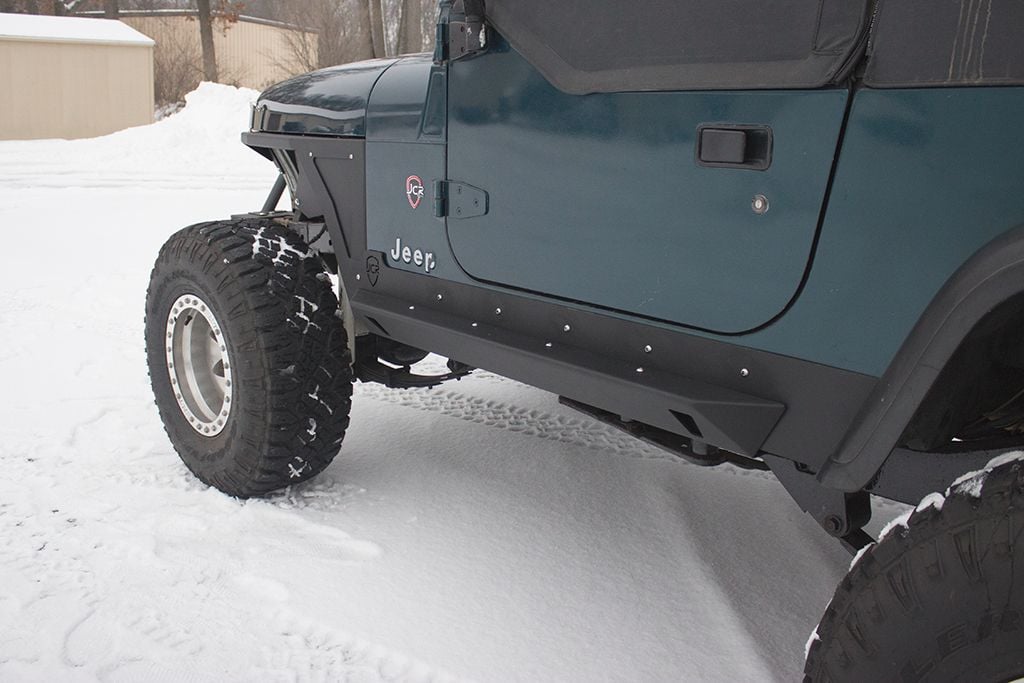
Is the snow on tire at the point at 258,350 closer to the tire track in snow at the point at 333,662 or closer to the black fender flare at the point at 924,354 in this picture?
the tire track in snow at the point at 333,662

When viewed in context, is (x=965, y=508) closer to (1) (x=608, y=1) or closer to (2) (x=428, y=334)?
(1) (x=608, y=1)

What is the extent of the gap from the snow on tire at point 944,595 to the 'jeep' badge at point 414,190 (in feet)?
4.91

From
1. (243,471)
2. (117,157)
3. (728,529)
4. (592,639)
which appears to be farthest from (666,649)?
(117,157)

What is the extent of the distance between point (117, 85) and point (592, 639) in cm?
1865

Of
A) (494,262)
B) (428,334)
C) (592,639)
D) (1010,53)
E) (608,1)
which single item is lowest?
(592,639)

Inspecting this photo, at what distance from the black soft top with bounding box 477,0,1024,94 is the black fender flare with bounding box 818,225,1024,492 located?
0.90 ft

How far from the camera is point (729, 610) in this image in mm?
2332

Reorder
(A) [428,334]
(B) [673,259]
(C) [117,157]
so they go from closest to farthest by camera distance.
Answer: (B) [673,259]
(A) [428,334]
(C) [117,157]

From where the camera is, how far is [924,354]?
56.9 inches

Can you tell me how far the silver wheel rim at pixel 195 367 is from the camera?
301 cm

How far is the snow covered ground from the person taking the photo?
7.00 feet

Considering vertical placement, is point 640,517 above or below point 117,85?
below

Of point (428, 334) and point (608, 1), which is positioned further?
point (428, 334)

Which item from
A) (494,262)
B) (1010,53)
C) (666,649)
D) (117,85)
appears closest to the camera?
(1010,53)
